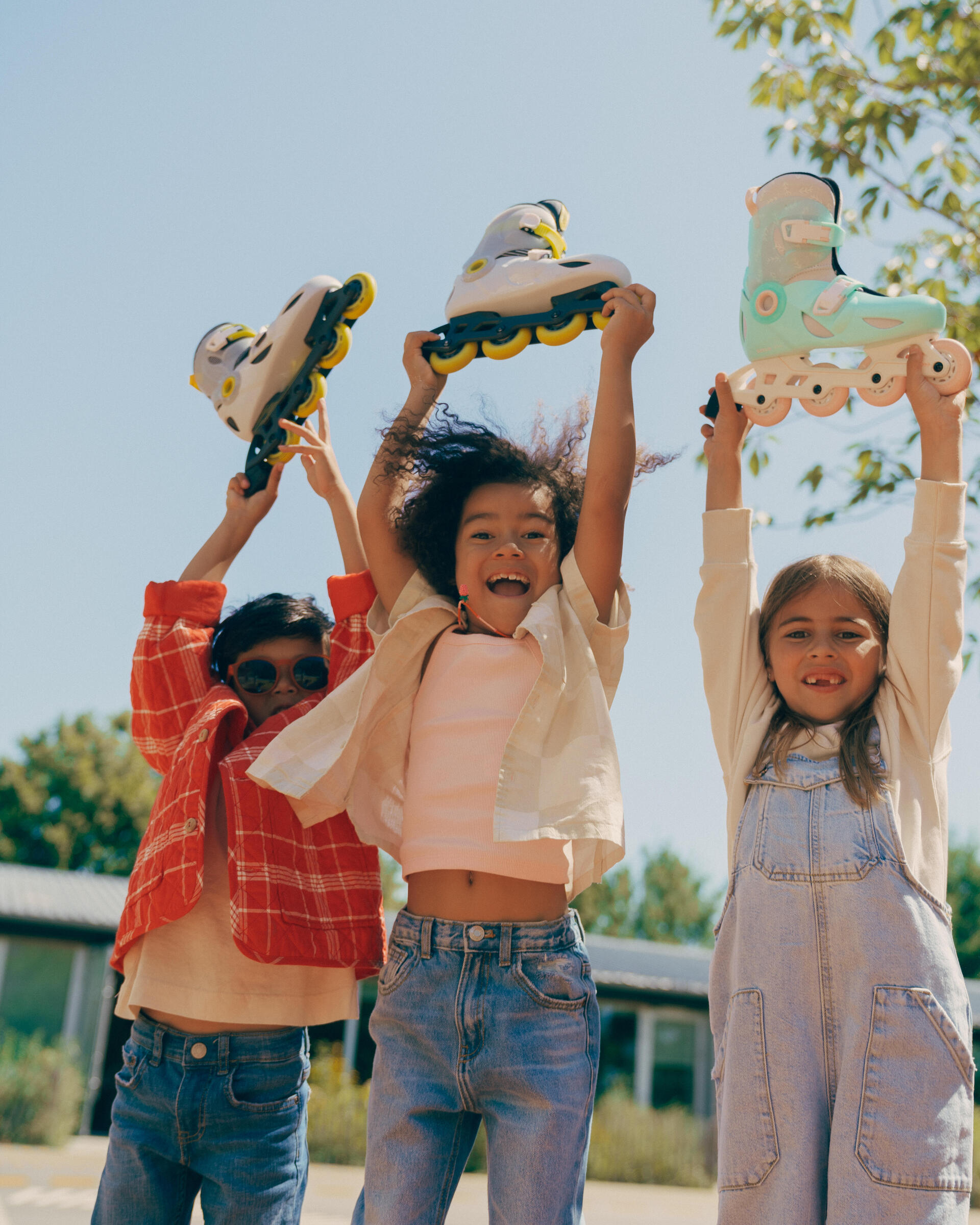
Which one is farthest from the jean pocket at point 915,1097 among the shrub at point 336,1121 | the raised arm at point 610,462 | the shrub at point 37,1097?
the shrub at point 37,1097

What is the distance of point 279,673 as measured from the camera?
2.98 metres

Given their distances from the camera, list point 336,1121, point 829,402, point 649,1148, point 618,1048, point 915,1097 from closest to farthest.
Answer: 1. point 915,1097
2. point 829,402
3. point 336,1121
4. point 649,1148
5. point 618,1048

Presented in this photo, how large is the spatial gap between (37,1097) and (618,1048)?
715 cm

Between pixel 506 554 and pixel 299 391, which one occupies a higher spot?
pixel 299 391

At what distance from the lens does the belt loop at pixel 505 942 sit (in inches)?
86.5

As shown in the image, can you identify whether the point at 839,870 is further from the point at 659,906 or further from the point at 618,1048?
the point at 659,906

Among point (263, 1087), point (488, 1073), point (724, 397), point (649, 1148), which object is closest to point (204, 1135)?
point (263, 1087)

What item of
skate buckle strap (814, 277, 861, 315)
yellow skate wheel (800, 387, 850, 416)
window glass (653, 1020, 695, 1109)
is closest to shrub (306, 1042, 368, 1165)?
window glass (653, 1020, 695, 1109)

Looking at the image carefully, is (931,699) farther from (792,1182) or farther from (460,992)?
(460,992)

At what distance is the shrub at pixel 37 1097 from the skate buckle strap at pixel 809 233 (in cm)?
1176

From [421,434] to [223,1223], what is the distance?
1.84 metres

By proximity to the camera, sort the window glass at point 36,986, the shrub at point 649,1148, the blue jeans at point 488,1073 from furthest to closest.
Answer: the window glass at point 36,986 < the shrub at point 649,1148 < the blue jeans at point 488,1073

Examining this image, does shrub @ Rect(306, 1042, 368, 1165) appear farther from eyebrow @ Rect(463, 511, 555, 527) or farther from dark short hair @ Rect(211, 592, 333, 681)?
eyebrow @ Rect(463, 511, 555, 527)

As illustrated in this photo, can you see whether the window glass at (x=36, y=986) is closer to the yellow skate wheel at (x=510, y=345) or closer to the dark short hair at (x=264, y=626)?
the dark short hair at (x=264, y=626)
